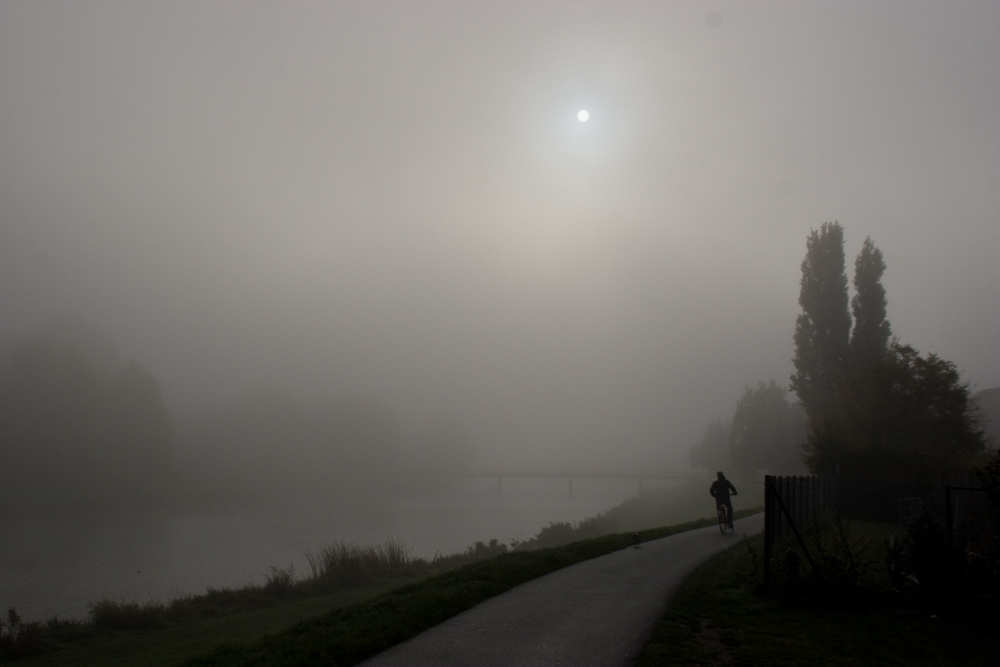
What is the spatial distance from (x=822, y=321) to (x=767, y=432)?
75.3ft

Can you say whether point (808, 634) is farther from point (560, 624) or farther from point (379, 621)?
point (379, 621)

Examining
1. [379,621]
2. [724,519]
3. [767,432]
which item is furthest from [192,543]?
[767,432]

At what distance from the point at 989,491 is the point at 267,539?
132 ft

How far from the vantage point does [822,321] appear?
48625 millimetres

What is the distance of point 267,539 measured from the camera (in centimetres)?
4300

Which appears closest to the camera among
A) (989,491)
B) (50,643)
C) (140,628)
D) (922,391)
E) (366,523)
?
(989,491)

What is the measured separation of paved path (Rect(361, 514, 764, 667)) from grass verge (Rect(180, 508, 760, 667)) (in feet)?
0.82

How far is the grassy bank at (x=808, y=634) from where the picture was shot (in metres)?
8.57

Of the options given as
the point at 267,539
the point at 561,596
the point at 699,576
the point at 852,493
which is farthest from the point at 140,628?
the point at 267,539

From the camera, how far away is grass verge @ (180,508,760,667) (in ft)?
28.1

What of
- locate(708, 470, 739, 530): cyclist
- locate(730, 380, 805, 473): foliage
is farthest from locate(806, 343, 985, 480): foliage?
locate(730, 380, 805, 473): foliage

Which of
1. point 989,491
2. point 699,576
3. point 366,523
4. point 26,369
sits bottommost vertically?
point 366,523

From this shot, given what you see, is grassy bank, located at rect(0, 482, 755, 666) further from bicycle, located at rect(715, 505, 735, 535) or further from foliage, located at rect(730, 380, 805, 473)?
foliage, located at rect(730, 380, 805, 473)

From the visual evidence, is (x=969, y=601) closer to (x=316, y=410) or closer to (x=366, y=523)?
(x=366, y=523)
